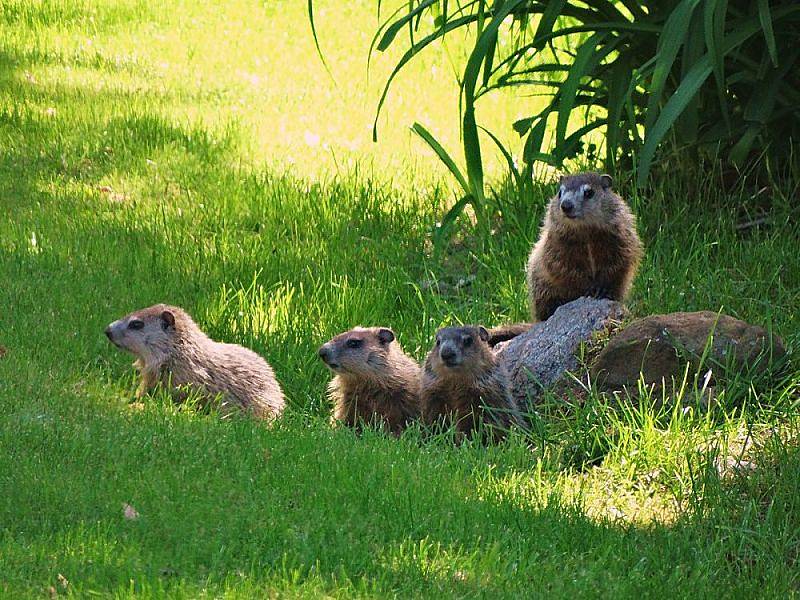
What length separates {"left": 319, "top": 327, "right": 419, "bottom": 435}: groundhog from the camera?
7.25 m

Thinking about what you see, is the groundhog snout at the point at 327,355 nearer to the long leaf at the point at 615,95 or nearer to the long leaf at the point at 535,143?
the long leaf at the point at 535,143

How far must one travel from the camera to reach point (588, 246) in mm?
7801

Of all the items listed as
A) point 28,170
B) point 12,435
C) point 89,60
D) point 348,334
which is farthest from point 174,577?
point 89,60

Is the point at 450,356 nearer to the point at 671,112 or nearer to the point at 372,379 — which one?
the point at 372,379

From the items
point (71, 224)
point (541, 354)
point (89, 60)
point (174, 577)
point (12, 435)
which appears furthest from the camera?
point (89, 60)

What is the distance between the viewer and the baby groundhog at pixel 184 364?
731 cm

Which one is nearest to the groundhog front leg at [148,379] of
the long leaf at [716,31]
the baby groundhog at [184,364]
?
the baby groundhog at [184,364]

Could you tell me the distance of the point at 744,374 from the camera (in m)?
6.69

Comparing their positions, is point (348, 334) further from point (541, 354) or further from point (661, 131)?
point (661, 131)

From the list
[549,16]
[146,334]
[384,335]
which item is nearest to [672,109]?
[549,16]

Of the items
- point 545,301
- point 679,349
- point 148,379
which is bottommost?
point 148,379

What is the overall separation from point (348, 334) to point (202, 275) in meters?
1.89

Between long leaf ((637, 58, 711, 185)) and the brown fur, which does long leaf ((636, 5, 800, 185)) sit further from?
the brown fur

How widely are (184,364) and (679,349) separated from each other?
2755mm
